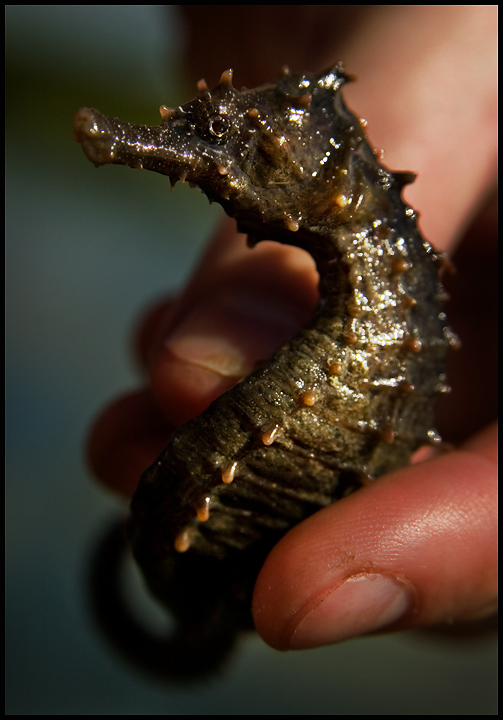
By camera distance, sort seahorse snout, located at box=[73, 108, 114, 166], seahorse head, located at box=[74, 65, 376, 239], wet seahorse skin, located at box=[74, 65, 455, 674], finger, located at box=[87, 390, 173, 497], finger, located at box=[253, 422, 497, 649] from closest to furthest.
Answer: seahorse snout, located at box=[73, 108, 114, 166] < seahorse head, located at box=[74, 65, 376, 239] < wet seahorse skin, located at box=[74, 65, 455, 674] < finger, located at box=[253, 422, 497, 649] < finger, located at box=[87, 390, 173, 497]

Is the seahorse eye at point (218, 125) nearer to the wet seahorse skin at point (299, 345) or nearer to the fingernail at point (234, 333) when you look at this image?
the wet seahorse skin at point (299, 345)

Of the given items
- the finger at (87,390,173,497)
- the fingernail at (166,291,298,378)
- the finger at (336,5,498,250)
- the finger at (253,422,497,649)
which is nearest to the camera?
the finger at (253,422,497,649)

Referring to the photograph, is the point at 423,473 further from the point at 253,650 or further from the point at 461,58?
the point at 253,650

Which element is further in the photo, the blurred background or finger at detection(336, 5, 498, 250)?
the blurred background

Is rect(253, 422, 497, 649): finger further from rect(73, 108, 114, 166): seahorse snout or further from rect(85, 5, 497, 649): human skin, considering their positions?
rect(73, 108, 114, 166): seahorse snout

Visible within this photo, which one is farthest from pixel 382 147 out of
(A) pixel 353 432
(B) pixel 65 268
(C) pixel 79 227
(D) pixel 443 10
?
(C) pixel 79 227

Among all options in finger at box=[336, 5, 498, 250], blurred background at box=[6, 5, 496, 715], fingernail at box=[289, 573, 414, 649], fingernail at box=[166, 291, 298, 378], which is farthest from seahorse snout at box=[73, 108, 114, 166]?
blurred background at box=[6, 5, 496, 715]
